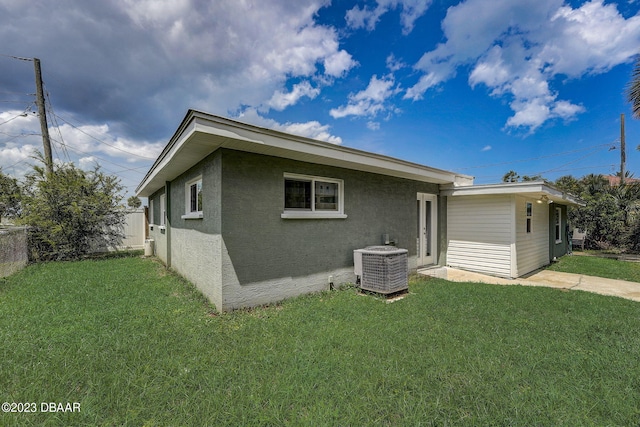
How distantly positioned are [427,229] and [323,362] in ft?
22.1

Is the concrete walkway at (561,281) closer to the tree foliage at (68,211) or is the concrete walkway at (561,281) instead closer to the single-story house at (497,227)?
the single-story house at (497,227)

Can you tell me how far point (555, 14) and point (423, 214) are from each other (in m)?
6.58

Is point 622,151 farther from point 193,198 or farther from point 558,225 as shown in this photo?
point 193,198

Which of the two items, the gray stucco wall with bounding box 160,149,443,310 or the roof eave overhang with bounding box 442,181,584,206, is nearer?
the gray stucco wall with bounding box 160,149,443,310

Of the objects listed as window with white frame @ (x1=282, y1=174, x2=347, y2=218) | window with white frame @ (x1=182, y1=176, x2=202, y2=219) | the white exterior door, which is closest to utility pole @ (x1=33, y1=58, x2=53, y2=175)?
window with white frame @ (x1=182, y1=176, x2=202, y2=219)

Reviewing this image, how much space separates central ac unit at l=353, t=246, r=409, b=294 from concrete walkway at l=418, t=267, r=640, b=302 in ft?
7.79

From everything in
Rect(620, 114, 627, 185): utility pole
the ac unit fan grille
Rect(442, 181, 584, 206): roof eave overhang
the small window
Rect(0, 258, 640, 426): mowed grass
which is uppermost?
Rect(620, 114, 627, 185): utility pole

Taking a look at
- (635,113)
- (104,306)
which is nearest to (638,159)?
(635,113)

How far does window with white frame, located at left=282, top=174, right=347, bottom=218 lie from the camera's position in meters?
5.09

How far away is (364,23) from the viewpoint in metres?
7.41

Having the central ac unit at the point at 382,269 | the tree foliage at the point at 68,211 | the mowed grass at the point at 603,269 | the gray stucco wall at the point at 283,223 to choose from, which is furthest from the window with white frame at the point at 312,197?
the tree foliage at the point at 68,211

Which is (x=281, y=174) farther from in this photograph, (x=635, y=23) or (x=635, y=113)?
(x=635, y=113)

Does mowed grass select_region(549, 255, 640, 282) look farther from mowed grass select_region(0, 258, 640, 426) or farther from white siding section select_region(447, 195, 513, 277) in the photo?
mowed grass select_region(0, 258, 640, 426)

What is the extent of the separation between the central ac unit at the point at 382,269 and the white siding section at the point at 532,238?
4605 millimetres
